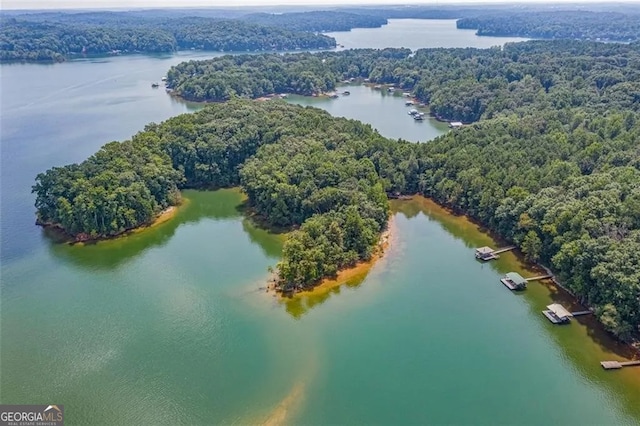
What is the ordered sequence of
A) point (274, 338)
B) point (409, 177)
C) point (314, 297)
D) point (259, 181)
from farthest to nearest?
point (409, 177) → point (259, 181) → point (314, 297) → point (274, 338)

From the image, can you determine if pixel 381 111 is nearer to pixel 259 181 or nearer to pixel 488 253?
pixel 259 181

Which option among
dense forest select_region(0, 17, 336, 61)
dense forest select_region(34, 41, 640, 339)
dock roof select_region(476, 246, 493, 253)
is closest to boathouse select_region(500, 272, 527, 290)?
dense forest select_region(34, 41, 640, 339)

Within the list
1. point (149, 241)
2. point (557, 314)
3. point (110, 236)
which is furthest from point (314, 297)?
point (110, 236)

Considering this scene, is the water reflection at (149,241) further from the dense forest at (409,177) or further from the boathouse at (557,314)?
the boathouse at (557,314)

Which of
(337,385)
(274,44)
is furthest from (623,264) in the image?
(274,44)

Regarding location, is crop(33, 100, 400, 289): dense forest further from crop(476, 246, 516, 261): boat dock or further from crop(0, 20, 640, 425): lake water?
crop(476, 246, 516, 261): boat dock

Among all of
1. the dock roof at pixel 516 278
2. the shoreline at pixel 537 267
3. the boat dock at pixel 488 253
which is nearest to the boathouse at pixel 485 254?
the boat dock at pixel 488 253

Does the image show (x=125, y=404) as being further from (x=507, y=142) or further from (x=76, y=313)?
(x=507, y=142)
